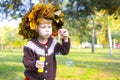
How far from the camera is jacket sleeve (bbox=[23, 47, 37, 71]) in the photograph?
11.4 feet

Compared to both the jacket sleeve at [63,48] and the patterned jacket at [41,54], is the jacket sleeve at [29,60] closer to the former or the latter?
the patterned jacket at [41,54]

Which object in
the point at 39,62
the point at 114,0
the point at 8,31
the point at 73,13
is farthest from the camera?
the point at 8,31

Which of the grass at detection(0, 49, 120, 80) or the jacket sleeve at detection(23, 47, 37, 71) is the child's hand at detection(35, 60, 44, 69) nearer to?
the jacket sleeve at detection(23, 47, 37, 71)

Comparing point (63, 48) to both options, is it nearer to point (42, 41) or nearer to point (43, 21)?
point (42, 41)

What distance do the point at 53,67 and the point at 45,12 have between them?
64 cm

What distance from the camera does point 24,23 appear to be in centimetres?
380

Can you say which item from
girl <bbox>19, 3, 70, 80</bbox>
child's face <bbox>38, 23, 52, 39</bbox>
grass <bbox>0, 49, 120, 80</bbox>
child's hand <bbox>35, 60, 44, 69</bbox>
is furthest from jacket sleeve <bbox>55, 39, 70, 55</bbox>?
grass <bbox>0, 49, 120, 80</bbox>

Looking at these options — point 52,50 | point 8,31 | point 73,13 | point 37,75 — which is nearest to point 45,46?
point 52,50

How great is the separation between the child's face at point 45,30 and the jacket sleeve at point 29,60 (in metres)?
0.23

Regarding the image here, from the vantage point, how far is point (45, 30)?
3.67m

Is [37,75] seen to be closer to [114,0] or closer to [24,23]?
[24,23]

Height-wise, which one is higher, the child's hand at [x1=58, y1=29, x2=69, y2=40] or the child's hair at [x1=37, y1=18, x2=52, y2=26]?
the child's hair at [x1=37, y1=18, x2=52, y2=26]

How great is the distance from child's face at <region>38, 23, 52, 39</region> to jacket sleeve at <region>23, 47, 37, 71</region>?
232 mm

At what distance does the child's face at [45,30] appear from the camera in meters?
3.66
